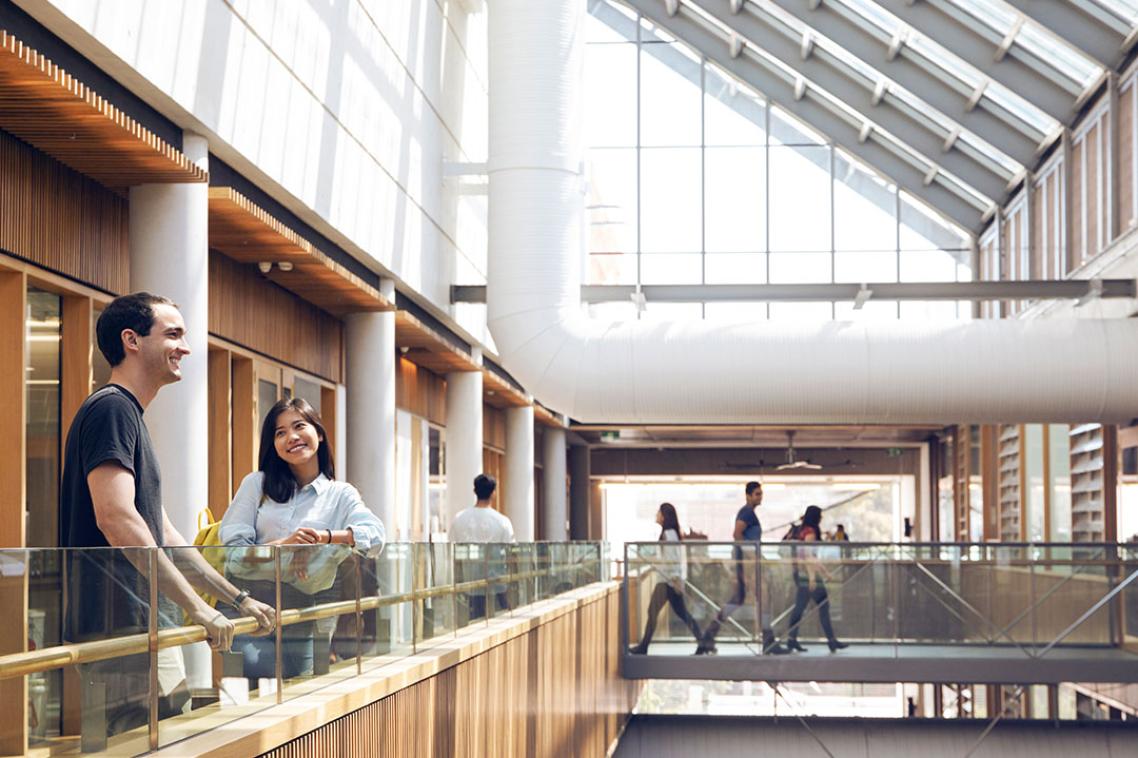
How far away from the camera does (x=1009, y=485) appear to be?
2345 centimetres

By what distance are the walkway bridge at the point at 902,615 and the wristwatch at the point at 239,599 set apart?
38.3ft

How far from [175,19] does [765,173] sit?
1689 cm

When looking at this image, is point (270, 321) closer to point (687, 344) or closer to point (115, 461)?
point (687, 344)

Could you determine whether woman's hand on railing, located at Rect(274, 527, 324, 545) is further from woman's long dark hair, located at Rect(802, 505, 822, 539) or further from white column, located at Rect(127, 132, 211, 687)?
woman's long dark hair, located at Rect(802, 505, 822, 539)

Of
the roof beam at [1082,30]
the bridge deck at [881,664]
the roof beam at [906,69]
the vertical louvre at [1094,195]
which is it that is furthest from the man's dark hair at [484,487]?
the roof beam at [906,69]

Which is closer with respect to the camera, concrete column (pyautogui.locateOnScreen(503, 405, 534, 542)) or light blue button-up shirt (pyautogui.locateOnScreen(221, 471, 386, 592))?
light blue button-up shirt (pyautogui.locateOnScreen(221, 471, 386, 592))

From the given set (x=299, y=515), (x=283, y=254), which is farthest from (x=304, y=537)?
(x=283, y=254)

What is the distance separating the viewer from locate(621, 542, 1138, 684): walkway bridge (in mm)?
15023

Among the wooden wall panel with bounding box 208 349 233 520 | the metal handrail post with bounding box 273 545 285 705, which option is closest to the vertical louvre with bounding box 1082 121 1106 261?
the wooden wall panel with bounding box 208 349 233 520

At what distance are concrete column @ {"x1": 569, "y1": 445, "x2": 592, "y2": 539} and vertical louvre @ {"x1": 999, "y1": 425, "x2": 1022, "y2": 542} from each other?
12840 millimetres

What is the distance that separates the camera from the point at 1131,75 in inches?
632

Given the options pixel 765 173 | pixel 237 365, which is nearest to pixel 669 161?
pixel 765 173

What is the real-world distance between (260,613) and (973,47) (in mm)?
15223

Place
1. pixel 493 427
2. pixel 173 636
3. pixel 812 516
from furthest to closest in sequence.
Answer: pixel 493 427 < pixel 812 516 < pixel 173 636
